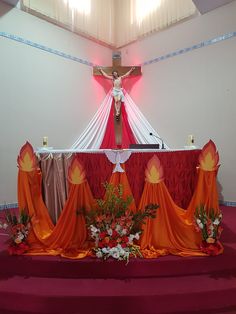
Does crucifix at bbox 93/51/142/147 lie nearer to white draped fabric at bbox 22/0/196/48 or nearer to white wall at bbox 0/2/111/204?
white wall at bbox 0/2/111/204

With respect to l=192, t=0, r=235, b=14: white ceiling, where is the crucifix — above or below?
below

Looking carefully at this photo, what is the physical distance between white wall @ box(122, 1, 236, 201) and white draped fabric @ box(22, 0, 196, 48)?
24 centimetres

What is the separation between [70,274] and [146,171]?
3.63 ft

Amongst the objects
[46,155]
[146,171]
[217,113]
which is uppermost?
[217,113]

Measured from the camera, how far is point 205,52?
13.4 ft

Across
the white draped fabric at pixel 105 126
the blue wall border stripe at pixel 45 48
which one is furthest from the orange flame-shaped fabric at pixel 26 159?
the blue wall border stripe at pixel 45 48

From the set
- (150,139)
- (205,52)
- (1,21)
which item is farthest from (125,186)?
(1,21)

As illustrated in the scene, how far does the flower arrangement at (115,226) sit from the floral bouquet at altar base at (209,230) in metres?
0.40

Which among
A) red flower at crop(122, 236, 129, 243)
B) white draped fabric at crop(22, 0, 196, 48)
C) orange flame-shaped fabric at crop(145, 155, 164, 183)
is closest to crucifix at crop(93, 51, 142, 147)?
white draped fabric at crop(22, 0, 196, 48)

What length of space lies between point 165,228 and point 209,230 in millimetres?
387

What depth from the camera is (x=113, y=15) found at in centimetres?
531

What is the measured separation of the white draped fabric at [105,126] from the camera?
4.33 meters

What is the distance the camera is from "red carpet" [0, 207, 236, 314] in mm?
1714

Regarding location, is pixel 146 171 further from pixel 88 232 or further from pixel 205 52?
pixel 205 52
